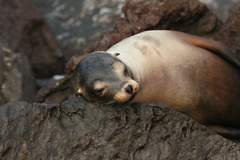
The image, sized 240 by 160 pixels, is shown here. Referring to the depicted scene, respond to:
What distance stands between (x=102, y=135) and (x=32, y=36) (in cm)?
397

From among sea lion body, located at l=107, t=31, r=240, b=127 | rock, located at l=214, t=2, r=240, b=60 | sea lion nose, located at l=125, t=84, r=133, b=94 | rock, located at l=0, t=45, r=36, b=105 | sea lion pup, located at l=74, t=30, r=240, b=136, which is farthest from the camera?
rock, located at l=0, t=45, r=36, b=105

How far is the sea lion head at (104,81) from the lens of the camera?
5117 mm

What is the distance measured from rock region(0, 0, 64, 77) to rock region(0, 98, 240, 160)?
3350 mm

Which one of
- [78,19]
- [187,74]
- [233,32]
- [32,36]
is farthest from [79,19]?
[187,74]

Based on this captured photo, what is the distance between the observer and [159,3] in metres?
6.94

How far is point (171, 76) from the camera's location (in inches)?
228

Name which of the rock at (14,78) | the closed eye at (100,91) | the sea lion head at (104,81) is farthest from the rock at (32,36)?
the closed eye at (100,91)

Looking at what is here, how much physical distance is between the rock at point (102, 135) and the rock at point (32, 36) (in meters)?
3.35

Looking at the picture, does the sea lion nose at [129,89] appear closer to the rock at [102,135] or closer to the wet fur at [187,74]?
the rock at [102,135]

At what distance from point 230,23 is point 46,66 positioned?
8.75 feet

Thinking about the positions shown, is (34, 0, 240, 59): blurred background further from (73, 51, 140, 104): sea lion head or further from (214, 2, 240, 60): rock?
(73, 51, 140, 104): sea lion head

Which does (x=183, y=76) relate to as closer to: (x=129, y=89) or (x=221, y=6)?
(x=129, y=89)

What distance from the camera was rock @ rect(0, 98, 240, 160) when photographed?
4922 mm

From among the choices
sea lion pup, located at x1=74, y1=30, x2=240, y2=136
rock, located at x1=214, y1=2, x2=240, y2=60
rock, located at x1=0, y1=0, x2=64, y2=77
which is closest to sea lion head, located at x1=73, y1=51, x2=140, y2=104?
sea lion pup, located at x1=74, y1=30, x2=240, y2=136
